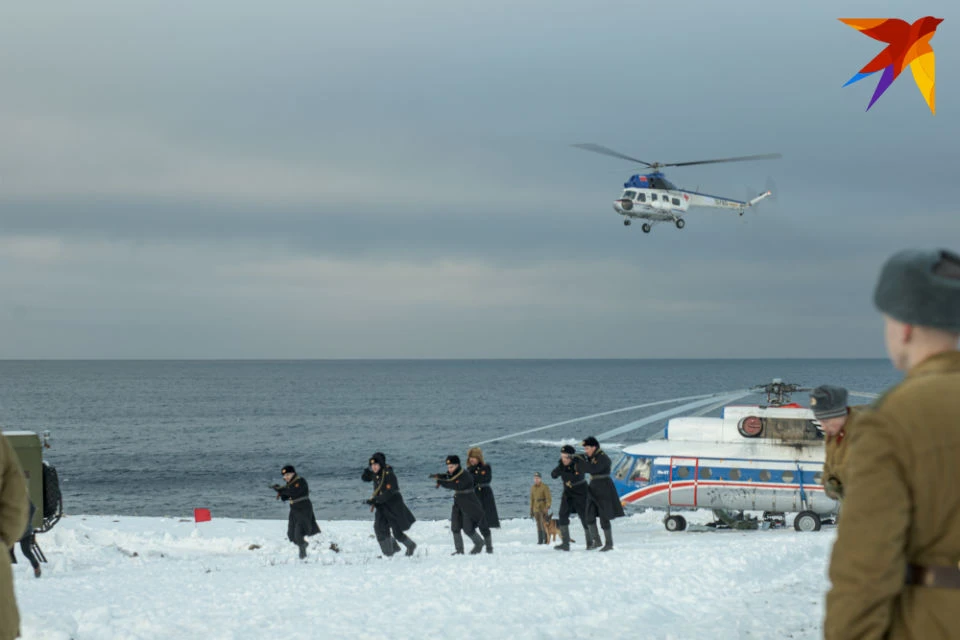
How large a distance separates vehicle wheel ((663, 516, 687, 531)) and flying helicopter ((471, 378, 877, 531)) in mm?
25

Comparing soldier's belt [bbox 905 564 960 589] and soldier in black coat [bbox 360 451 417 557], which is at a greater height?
soldier's belt [bbox 905 564 960 589]

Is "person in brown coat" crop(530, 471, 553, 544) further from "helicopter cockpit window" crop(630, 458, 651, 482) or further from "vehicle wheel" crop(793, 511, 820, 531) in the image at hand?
"vehicle wheel" crop(793, 511, 820, 531)

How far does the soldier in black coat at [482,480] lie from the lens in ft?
57.2

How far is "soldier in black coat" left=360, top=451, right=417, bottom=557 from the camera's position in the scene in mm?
15953

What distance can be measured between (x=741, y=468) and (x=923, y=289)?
879 inches

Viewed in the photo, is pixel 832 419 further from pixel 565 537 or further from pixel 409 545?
pixel 565 537

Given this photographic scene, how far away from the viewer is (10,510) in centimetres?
426

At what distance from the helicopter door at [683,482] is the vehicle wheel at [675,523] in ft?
2.34

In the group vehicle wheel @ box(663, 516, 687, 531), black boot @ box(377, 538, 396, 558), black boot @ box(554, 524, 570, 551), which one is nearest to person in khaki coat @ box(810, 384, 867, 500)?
black boot @ box(377, 538, 396, 558)

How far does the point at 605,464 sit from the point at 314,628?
342 inches

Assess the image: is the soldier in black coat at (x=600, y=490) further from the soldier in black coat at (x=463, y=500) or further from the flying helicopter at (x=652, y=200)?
the flying helicopter at (x=652, y=200)

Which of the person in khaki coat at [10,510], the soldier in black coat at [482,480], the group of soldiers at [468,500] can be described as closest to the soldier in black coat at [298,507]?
the group of soldiers at [468,500]

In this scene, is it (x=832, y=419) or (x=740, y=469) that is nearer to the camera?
(x=832, y=419)

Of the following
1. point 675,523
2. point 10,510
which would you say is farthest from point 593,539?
point 10,510
